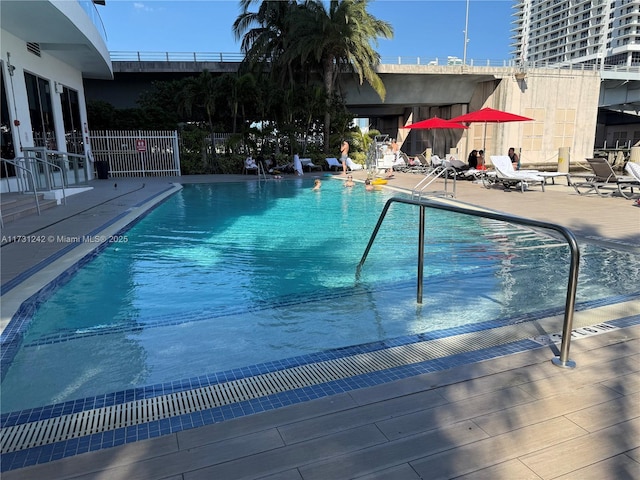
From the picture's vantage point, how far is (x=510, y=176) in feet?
39.9

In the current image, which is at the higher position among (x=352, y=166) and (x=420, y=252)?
(x=352, y=166)

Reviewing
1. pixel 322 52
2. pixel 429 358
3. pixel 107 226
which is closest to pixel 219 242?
pixel 107 226

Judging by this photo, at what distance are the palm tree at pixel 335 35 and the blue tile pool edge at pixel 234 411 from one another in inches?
831

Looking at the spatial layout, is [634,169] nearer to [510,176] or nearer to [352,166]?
[510,176]

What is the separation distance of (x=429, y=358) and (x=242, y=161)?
19519mm

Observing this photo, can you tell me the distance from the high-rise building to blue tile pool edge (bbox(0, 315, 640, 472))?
92.9 metres

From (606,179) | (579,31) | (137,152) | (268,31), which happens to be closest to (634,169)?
(606,179)

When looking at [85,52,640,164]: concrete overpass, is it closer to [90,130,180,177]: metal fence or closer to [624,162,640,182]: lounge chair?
[90,130,180,177]: metal fence

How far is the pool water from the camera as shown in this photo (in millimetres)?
3105

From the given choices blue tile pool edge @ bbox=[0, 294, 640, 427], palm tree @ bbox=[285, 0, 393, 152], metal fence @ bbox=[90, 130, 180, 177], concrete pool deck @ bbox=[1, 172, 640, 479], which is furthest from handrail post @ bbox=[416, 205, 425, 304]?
palm tree @ bbox=[285, 0, 393, 152]

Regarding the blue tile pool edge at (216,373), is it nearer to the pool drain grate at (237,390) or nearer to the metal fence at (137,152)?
the pool drain grate at (237,390)

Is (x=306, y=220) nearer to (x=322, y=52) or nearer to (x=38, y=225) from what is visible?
(x=38, y=225)

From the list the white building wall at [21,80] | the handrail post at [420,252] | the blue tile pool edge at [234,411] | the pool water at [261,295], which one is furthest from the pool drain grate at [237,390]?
the white building wall at [21,80]

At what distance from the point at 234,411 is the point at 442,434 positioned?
1.05 meters
